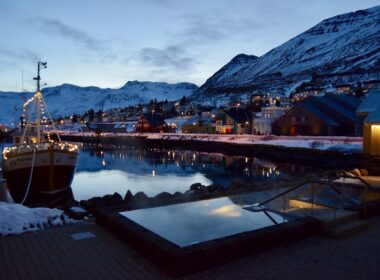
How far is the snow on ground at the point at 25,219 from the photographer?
28.6 feet

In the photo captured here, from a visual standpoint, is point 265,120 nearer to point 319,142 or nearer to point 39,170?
point 319,142

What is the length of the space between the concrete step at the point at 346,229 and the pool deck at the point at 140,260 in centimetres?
16

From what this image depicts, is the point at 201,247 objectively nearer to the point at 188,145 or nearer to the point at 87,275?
the point at 87,275

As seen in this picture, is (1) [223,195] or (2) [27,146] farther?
(2) [27,146]

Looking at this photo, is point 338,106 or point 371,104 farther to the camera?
point 338,106

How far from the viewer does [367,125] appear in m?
22.7

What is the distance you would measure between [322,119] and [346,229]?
176 ft

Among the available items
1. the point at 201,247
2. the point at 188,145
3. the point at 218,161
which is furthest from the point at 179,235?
the point at 188,145

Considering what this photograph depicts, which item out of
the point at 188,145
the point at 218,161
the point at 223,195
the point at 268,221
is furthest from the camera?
the point at 188,145

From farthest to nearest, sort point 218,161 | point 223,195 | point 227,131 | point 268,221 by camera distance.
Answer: point 227,131 < point 218,161 < point 223,195 < point 268,221

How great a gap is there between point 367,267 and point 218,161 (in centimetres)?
4028

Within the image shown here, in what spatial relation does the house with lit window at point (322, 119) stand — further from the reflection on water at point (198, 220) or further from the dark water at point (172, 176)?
the reflection on water at point (198, 220)

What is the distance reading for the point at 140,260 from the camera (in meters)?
6.96

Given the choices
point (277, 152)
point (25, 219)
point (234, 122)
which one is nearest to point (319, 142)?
point (277, 152)
